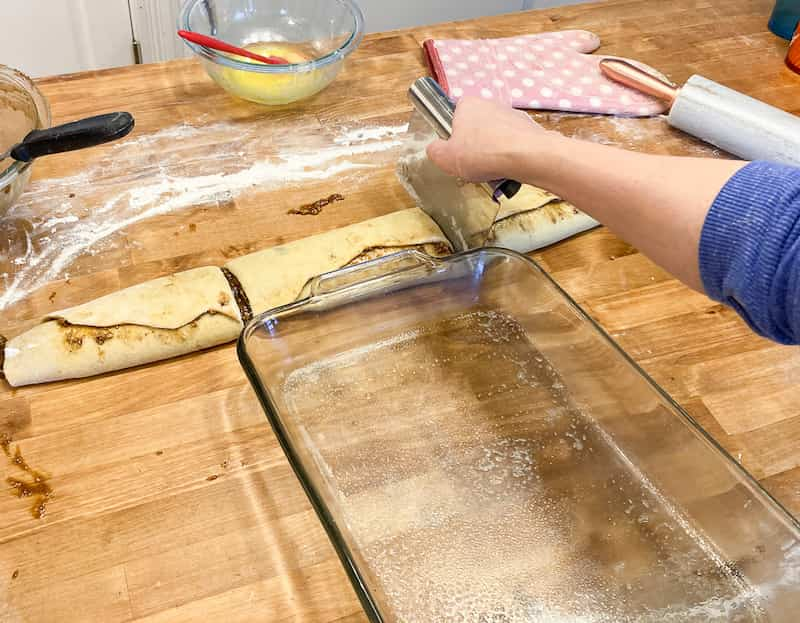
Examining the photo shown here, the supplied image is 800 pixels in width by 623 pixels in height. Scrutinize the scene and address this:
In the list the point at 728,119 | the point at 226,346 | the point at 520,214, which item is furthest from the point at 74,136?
the point at 728,119

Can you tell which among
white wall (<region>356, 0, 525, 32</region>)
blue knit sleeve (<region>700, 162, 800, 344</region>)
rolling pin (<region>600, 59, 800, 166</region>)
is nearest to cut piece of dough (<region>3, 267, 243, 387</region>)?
blue knit sleeve (<region>700, 162, 800, 344</region>)

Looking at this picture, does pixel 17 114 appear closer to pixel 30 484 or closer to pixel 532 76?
pixel 30 484

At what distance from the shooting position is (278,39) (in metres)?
1.17

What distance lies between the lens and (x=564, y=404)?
83 cm

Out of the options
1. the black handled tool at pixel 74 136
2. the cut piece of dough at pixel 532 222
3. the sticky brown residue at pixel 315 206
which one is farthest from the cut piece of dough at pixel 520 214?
the black handled tool at pixel 74 136

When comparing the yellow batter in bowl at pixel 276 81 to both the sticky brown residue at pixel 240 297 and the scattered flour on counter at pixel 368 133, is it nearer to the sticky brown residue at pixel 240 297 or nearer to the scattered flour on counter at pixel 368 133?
the scattered flour on counter at pixel 368 133

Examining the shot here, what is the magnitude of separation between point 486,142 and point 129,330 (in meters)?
0.41

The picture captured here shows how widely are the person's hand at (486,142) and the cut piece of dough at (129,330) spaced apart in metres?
0.28

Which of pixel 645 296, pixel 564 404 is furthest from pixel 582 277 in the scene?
pixel 564 404

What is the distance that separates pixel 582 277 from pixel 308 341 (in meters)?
0.36

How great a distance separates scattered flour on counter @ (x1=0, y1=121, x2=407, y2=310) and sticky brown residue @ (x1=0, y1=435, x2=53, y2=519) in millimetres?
189

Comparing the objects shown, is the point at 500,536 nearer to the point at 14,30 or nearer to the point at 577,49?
the point at 577,49

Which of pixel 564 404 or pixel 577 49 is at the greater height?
pixel 577 49

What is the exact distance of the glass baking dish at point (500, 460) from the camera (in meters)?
0.70
